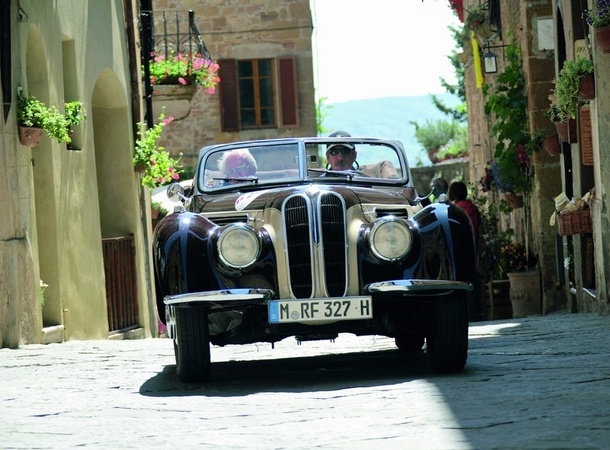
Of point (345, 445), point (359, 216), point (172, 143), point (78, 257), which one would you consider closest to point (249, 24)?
point (172, 143)

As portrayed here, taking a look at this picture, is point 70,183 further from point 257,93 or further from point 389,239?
point 257,93

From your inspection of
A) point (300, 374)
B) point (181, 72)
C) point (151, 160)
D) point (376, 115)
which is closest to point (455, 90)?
point (181, 72)

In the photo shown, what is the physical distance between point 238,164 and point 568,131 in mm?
6624

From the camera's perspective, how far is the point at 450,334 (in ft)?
26.6

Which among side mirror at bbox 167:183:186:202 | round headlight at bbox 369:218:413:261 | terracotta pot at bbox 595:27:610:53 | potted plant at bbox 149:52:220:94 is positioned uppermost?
potted plant at bbox 149:52:220:94

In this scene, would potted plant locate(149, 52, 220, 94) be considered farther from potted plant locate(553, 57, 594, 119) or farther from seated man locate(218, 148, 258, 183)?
seated man locate(218, 148, 258, 183)

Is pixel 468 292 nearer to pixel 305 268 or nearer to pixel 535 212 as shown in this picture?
pixel 305 268

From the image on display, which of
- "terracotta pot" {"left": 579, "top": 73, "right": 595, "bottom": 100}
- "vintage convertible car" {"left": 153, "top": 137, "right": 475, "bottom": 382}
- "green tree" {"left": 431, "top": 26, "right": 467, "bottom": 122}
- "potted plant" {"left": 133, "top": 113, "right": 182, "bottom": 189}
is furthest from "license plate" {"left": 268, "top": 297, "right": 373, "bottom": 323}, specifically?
"green tree" {"left": 431, "top": 26, "right": 467, "bottom": 122}

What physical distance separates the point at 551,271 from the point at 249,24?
16.4 meters

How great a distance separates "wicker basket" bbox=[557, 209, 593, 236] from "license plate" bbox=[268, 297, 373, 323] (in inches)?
265

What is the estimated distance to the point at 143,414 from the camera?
22.6 ft

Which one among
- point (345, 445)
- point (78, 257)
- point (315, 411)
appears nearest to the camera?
point (345, 445)

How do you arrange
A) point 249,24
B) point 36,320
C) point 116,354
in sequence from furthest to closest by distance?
point 249,24, point 36,320, point 116,354

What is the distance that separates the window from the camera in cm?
3262
